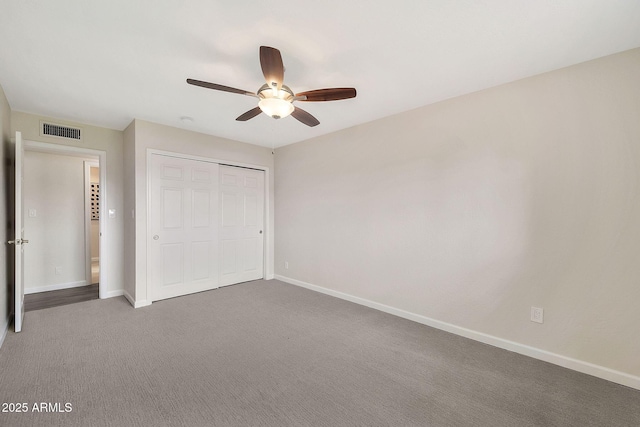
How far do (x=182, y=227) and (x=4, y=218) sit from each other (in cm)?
171

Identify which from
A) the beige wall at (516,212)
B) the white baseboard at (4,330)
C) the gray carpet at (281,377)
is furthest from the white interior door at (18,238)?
the beige wall at (516,212)

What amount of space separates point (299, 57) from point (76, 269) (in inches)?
197

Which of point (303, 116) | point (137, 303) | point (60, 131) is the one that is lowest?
point (137, 303)

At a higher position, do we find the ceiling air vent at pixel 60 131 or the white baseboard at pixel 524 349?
the ceiling air vent at pixel 60 131

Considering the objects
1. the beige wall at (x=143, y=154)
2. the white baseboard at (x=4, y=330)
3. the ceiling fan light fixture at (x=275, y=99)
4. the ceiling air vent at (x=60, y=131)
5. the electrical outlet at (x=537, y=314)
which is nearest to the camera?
the ceiling fan light fixture at (x=275, y=99)

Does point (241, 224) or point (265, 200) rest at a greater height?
→ point (265, 200)

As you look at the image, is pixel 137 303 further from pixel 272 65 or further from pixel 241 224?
pixel 272 65

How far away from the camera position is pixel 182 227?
3934mm

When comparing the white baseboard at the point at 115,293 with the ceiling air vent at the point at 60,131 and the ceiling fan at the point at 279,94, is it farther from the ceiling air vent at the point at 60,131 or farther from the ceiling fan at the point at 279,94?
the ceiling fan at the point at 279,94

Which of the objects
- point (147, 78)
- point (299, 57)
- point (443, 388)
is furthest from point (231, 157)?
point (443, 388)

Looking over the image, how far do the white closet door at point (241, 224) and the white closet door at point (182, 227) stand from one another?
0.15 meters

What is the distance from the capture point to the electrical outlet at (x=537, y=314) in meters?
2.33

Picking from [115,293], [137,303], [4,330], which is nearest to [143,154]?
[137,303]

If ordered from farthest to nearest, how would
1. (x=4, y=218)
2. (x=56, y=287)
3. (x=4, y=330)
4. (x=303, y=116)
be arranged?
(x=56, y=287)
(x=4, y=218)
(x=4, y=330)
(x=303, y=116)
